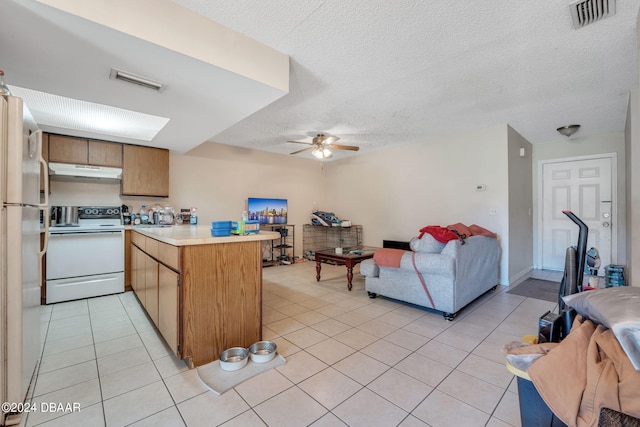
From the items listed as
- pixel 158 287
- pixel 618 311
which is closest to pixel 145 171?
pixel 158 287

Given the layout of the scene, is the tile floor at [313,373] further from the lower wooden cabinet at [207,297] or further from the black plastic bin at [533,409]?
the black plastic bin at [533,409]

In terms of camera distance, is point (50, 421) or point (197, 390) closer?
point (50, 421)

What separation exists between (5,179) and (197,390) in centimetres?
161

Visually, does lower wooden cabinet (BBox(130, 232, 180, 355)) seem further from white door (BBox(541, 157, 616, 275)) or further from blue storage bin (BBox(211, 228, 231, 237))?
white door (BBox(541, 157, 616, 275))

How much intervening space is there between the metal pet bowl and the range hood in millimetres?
3405

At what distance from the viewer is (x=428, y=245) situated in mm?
2949

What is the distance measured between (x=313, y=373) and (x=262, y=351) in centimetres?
46

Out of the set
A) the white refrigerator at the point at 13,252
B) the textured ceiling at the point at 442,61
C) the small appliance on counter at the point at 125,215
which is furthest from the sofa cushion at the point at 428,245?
the small appliance on counter at the point at 125,215

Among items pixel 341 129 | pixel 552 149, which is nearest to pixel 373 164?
pixel 341 129

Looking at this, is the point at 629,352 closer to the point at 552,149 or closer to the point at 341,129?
the point at 341,129

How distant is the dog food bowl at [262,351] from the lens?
6.61 ft

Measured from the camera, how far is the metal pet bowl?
191cm

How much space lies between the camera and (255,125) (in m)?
4.17

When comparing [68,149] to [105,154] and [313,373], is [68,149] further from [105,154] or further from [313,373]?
[313,373]
